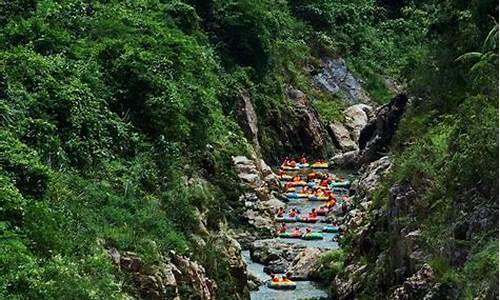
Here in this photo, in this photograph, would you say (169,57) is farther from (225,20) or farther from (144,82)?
(225,20)

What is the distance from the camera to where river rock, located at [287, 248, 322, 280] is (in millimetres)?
27016

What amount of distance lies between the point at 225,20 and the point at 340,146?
9.86 m

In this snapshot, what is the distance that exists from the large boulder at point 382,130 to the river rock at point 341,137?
722 centimetres

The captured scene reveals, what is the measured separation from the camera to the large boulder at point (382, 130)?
35188mm

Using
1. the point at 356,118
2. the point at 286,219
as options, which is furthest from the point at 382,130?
the point at 356,118

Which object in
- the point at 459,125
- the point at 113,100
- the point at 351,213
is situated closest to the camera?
the point at 459,125

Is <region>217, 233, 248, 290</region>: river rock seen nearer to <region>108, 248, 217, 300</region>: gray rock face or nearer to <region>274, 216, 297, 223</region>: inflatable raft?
<region>108, 248, 217, 300</region>: gray rock face

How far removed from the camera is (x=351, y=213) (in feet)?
104

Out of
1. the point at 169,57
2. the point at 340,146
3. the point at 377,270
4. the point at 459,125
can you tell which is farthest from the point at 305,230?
the point at 340,146

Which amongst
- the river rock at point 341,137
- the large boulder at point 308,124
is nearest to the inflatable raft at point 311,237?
the large boulder at point 308,124

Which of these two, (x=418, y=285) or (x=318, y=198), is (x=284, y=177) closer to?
(x=318, y=198)

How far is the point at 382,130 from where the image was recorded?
3688 centimetres

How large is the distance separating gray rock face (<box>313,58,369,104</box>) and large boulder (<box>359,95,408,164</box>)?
14.3m

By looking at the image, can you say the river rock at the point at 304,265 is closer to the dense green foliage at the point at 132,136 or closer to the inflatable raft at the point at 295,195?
the dense green foliage at the point at 132,136
